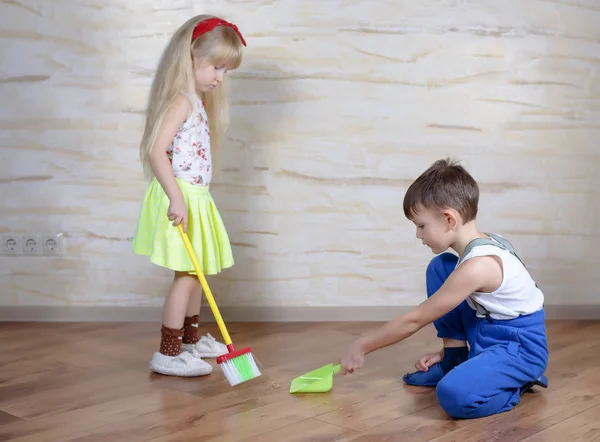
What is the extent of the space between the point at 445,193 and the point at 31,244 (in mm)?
1514

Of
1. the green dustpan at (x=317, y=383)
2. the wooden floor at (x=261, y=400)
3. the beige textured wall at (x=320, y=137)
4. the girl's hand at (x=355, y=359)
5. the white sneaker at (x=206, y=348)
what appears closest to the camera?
the wooden floor at (x=261, y=400)

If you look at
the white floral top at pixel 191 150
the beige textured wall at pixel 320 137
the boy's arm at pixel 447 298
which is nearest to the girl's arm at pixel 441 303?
the boy's arm at pixel 447 298

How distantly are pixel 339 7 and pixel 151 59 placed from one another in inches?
24.7

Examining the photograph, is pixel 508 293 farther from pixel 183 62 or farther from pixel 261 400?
pixel 183 62

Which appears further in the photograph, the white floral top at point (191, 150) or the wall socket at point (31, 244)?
the wall socket at point (31, 244)

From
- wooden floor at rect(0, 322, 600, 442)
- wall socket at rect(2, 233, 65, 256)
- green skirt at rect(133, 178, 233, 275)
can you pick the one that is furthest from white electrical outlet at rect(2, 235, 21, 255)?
green skirt at rect(133, 178, 233, 275)

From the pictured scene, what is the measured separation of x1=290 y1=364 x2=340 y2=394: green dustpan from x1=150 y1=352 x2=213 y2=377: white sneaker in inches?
10.5

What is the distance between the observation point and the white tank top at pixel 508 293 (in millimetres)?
1712

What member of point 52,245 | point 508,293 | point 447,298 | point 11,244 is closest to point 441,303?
point 447,298

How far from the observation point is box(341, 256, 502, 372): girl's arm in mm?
1672

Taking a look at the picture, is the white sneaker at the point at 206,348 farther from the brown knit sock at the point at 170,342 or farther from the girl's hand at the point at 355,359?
the girl's hand at the point at 355,359

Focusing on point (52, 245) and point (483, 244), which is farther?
point (52, 245)

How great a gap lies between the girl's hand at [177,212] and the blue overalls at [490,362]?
0.64m

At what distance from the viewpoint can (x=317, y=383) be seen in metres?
1.82
